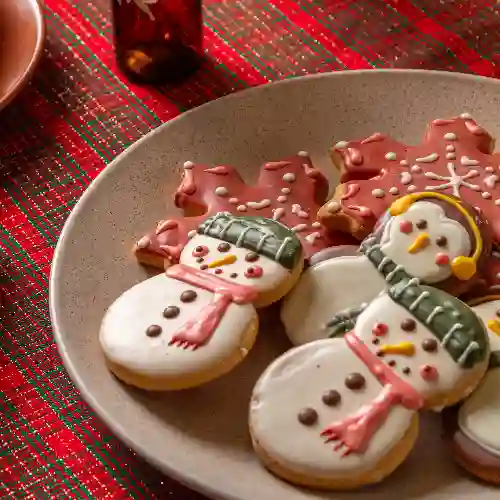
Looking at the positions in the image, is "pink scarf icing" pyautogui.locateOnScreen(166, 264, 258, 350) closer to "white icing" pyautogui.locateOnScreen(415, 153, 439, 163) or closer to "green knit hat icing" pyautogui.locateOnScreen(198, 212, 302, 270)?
"green knit hat icing" pyautogui.locateOnScreen(198, 212, 302, 270)

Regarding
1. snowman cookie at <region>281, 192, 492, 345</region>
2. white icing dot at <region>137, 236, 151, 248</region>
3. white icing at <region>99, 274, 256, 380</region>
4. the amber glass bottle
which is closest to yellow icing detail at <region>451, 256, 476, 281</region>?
snowman cookie at <region>281, 192, 492, 345</region>

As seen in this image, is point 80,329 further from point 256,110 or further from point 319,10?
point 319,10

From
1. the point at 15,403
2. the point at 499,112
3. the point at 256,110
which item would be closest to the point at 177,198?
the point at 256,110

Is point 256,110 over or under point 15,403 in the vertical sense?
over

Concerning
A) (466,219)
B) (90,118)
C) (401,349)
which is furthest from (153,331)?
(90,118)

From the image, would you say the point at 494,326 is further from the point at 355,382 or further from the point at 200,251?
the point at 200,251

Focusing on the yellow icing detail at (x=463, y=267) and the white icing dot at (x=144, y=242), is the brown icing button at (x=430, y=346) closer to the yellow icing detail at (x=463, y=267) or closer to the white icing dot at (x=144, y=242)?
the yellow icing detail at (x=463, y=267)
